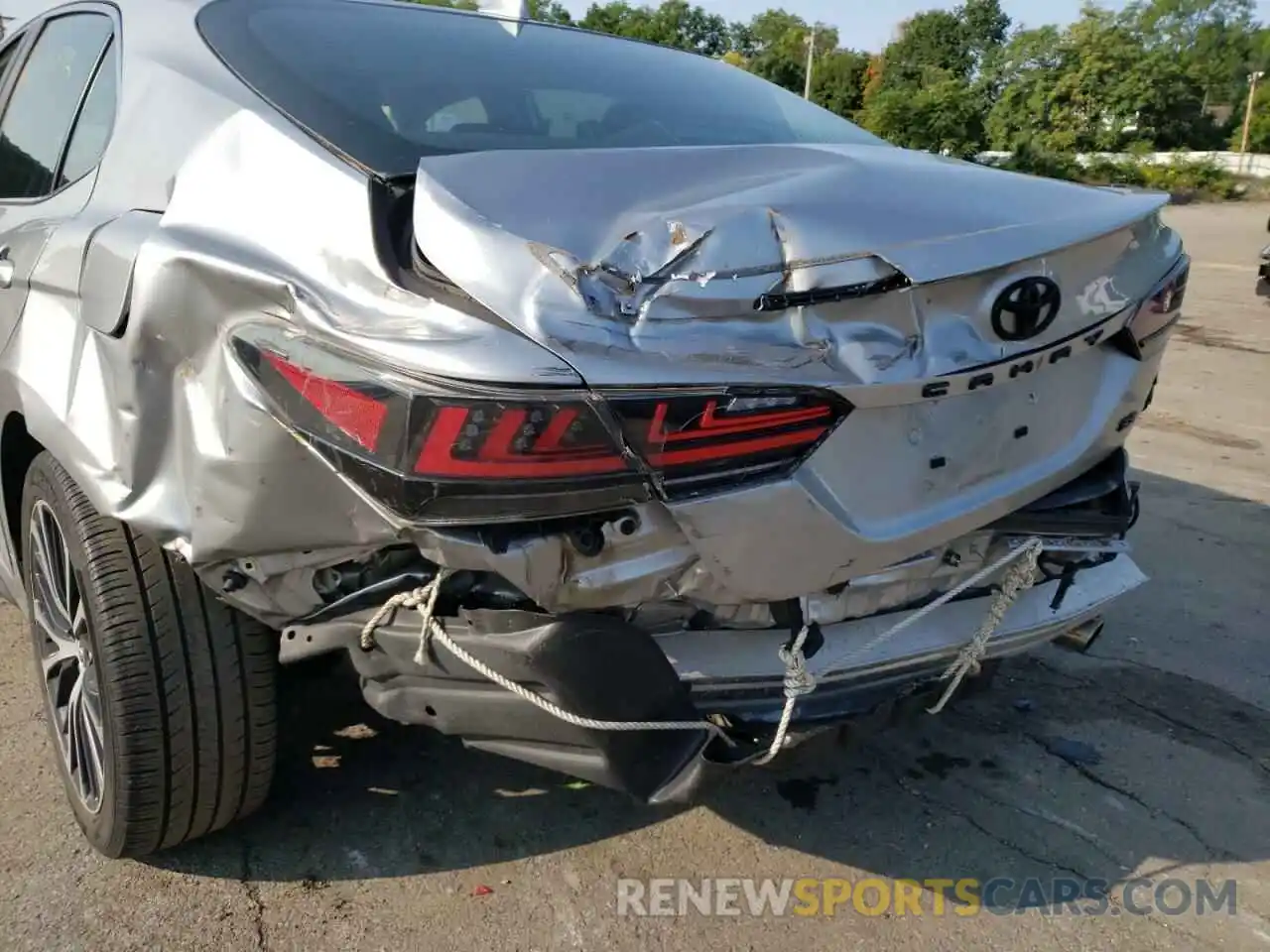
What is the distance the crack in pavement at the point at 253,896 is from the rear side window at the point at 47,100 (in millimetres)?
1622

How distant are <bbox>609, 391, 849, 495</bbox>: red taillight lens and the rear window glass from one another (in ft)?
2.18

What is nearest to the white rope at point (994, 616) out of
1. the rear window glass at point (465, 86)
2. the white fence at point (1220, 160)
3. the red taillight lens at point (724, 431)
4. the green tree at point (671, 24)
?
the red taillight lens at point (724, 431)

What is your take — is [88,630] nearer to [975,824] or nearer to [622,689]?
[622,689]

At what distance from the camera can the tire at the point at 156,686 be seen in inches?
82.2

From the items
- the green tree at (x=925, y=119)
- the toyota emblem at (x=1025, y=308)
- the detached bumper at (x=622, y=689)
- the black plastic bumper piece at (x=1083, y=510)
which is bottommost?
the green tree at (x=925, y=119)

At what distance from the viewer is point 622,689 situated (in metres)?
1.77

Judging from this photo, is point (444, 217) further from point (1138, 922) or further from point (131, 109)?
point (1138, 922)

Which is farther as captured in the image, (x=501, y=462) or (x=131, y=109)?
(x=131, y=109)

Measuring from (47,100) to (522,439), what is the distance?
2153 millimetres

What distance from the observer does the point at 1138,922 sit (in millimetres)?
2248

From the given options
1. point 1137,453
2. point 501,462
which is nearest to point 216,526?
point 501,462

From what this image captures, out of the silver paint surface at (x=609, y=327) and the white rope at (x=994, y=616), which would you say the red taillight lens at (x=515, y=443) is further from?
the white rope at (x=994, y=616)

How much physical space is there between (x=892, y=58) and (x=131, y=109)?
227ft

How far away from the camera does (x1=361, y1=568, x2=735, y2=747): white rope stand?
1.78 m
